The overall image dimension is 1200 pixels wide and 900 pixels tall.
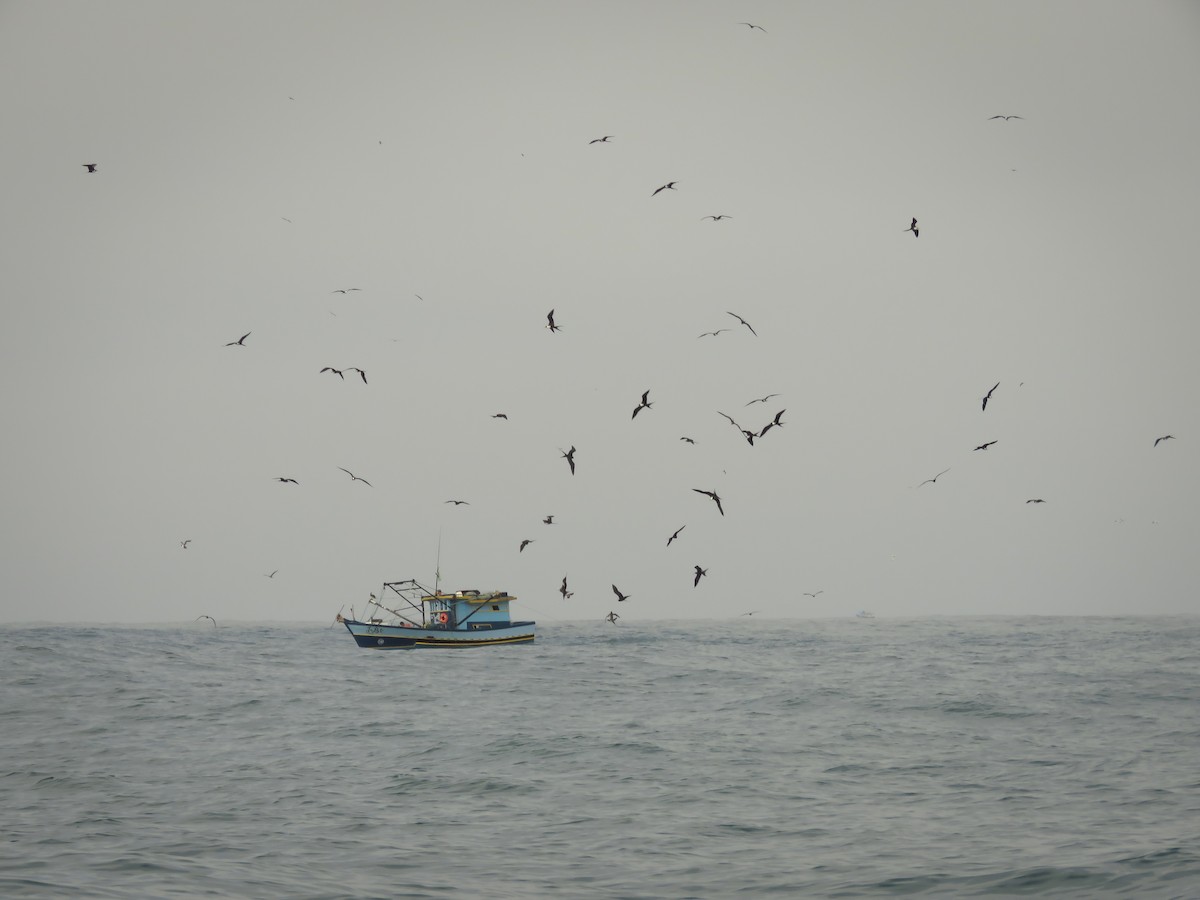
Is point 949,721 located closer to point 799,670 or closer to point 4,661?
point 799,670

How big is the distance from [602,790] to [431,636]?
168ft

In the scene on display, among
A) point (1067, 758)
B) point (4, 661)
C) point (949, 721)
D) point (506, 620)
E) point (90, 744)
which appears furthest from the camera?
point (506, 620)

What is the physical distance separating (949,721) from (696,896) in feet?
67.5

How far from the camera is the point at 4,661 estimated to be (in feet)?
180

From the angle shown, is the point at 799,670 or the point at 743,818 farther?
the point at 799,670

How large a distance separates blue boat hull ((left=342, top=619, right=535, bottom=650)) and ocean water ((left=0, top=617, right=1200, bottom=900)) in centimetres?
2547

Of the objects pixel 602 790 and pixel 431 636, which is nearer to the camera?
pixel 602 790

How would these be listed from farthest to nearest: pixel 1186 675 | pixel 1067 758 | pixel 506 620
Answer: pixel 506 620
pixel 1186 675
pixel 1067 758

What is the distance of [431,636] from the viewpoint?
237 feet

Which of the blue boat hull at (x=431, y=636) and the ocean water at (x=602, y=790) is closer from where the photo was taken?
the ocean water at (x=602, y=790)

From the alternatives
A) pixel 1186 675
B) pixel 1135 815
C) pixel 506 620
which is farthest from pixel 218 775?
pixel 506 620

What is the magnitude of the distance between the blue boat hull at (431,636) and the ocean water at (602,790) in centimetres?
2547

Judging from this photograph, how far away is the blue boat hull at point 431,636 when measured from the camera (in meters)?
71.8

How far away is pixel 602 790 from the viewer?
22625 mm
